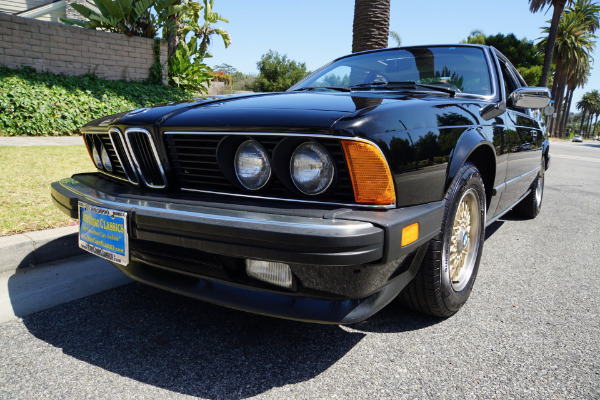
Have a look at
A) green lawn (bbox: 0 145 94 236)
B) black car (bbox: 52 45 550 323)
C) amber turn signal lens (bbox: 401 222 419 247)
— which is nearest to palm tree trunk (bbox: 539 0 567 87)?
green lawn (bbox: 0 145 94 236)

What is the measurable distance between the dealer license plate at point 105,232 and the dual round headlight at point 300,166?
1.79 feet

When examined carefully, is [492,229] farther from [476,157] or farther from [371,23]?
[371,23]

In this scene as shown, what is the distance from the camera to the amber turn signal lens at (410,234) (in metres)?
1.49

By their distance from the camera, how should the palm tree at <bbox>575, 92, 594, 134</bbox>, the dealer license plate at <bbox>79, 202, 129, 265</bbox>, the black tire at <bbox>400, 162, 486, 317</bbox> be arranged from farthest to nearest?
the palm tree at <bbox>575, 92, 594, 134</bbox> → the black tire at <bbox>400, 162, 486, 317</bbox> → the dealer license plate at <bbox>79, 202, 129, 265</bbox>

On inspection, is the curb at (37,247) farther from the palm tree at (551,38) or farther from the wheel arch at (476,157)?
the palm tree at (551,38)

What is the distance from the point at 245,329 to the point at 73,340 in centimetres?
77

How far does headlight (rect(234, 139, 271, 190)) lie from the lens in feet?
5.46

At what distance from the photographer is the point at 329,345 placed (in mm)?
1885

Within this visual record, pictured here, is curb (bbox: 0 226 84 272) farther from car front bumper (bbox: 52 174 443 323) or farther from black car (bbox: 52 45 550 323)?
car front bumper (bbox: 52 174 443 323)

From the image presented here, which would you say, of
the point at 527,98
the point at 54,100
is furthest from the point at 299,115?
the point at 54,100

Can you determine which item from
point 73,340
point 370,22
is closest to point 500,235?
point 73,340

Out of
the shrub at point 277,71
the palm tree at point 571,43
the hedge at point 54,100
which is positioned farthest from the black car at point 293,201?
the palm tree at point 571,43

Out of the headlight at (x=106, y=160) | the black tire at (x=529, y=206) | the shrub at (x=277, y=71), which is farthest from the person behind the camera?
the shrub at (x=277, y=71)

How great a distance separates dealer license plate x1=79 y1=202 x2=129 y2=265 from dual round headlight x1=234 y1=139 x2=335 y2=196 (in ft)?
1.79
